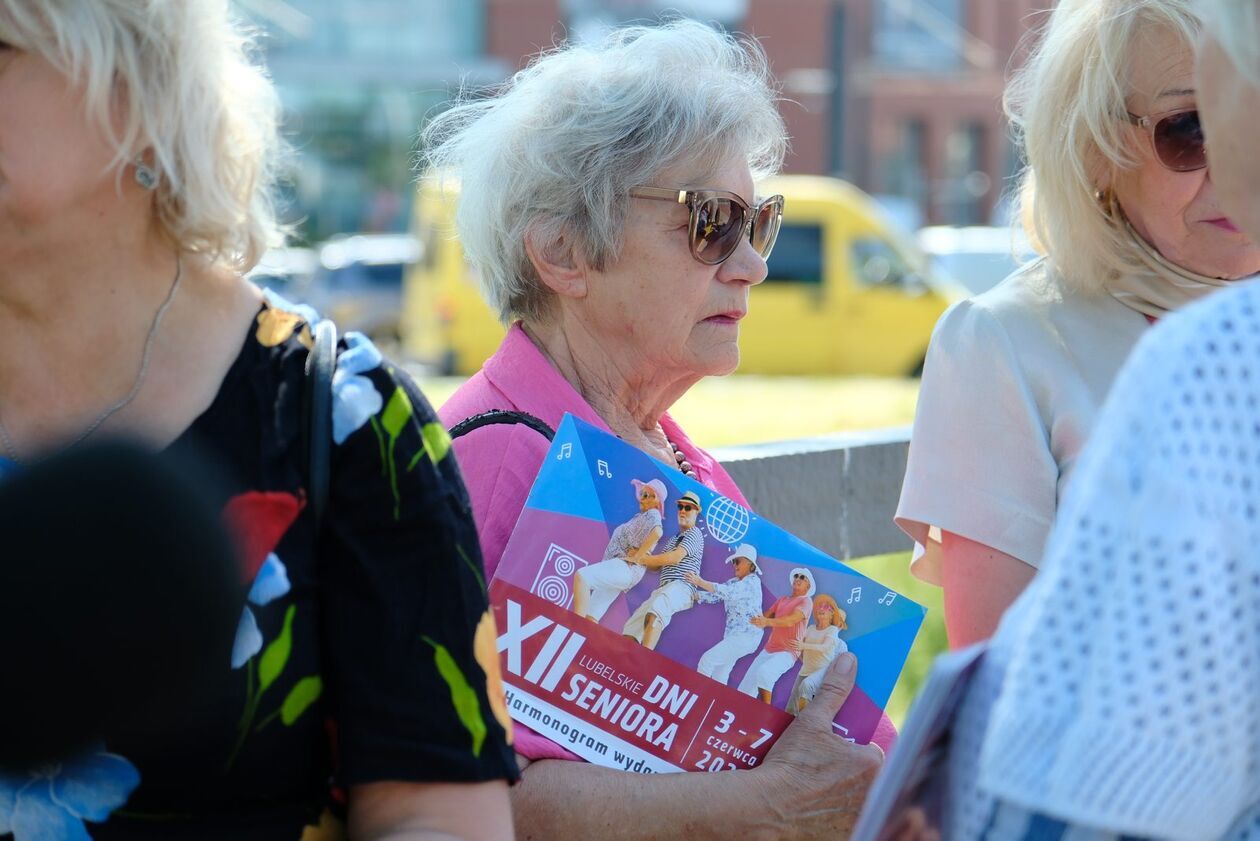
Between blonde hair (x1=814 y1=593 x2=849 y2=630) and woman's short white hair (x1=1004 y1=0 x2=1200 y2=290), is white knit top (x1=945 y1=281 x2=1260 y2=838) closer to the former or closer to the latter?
blonde hair (x1=814 y1=593 x2=849 y2=630)

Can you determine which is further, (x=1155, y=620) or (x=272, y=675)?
(x=272, y=675)

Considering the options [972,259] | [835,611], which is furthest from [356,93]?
[835,611]

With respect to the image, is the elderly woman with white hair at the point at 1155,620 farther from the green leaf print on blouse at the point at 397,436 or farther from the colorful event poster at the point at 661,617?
the colorful event poster at the point at 661,617

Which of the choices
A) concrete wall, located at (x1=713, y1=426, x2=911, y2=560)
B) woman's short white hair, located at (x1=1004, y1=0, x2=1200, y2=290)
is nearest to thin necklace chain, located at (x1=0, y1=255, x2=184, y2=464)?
woman's short white hair, located at (x1=1004, y1=0, x2=1200, y2=290)

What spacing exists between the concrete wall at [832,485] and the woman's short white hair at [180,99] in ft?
5.30

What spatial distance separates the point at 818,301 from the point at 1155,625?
51.5 feet

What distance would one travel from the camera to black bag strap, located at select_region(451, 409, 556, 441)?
7.71 feet

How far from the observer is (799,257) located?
16766 millimetres

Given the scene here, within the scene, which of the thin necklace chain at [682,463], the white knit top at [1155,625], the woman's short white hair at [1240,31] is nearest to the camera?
the white knit top at [1155,625]

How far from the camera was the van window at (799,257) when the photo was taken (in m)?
16.6

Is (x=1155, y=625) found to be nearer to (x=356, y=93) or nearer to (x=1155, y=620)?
(x=1155, y=620)

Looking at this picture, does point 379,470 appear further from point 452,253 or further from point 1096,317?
point 452,253

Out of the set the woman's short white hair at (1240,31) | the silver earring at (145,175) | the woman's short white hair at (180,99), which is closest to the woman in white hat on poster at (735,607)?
the woman's short white hair at (180,99)

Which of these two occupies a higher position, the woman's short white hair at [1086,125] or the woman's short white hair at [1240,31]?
the woman's short white hair at [1240,31]
